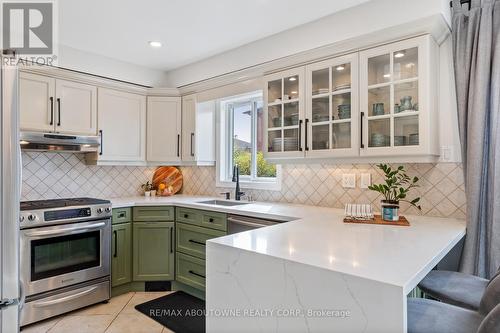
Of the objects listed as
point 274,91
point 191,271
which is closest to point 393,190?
point 274,91

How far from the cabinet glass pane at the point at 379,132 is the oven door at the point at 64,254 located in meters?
2.41

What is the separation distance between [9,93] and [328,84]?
204cm

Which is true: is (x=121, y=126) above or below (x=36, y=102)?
below

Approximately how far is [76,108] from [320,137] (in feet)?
7.82

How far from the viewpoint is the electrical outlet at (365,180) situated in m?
2.53

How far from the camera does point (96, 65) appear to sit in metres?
3.30

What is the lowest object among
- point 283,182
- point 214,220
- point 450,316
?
point 450,316

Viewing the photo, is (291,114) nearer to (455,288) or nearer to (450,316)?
(455,288)

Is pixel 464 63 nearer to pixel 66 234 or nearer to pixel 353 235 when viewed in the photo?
pixel 353 235

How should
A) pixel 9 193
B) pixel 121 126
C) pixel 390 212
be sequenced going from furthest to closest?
pixel 121 126
pixel 390 212
pixel 9 193

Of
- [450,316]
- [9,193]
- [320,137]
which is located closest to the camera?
[9,193]

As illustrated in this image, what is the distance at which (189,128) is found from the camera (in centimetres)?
362

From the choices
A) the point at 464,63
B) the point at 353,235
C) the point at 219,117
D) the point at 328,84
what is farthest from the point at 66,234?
the point at 464,63

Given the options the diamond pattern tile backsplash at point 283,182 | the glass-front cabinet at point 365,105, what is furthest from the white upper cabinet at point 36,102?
the glass-front cabinet at point 365,105
